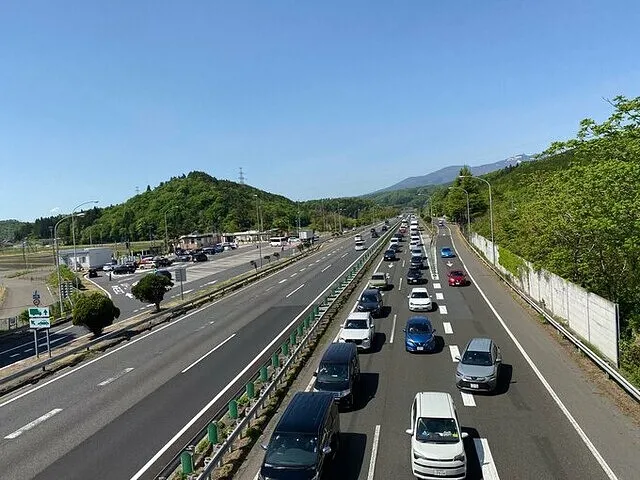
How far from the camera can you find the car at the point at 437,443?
1323 centimetres

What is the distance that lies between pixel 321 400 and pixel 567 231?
20.7 m

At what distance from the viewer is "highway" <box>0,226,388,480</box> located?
605 inches

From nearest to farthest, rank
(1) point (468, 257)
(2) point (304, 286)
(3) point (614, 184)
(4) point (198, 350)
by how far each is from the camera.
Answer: (3) point (614, 184) < (4) point (198, 350) < (2) point (304, 286) < (1) point (468, 257)

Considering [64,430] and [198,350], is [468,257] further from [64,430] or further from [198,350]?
[64,430]

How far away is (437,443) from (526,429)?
14.1 ft

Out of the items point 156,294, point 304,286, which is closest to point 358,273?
point 304,286

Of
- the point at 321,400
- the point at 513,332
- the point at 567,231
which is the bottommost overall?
the point at 513,332

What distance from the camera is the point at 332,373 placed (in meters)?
19.1

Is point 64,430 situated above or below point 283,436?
below

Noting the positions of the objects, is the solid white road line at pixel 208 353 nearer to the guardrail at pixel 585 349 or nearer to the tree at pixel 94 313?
the tree at pixel 94 313

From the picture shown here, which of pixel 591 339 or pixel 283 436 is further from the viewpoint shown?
pixel 591 339

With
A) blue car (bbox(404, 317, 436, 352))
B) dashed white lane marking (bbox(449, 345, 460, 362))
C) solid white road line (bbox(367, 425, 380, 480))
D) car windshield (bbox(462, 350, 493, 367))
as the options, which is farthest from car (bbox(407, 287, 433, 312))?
solid white road line (bbox(367, 425, 380, 480))

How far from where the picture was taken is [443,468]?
13180 mm

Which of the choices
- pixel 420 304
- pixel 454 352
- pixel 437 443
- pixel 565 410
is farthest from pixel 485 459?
pixel 420 304
